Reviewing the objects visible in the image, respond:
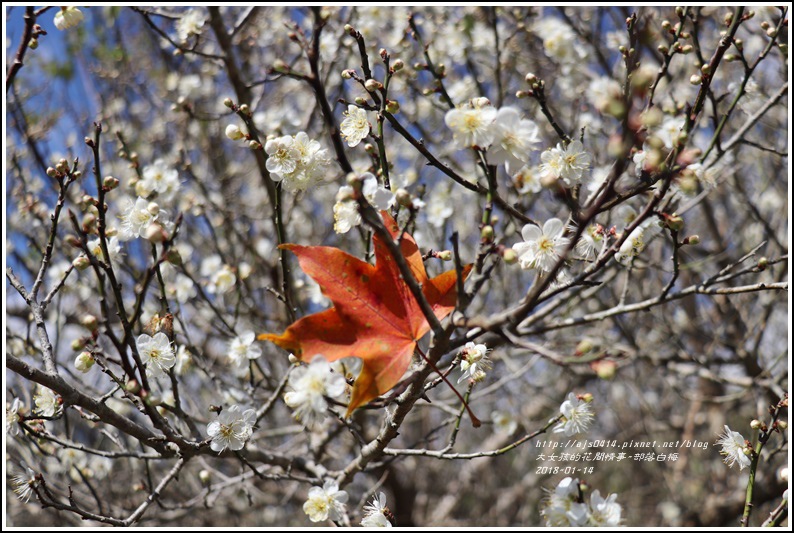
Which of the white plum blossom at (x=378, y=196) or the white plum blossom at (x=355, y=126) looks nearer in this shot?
the white plum blossom at (x=378, y=196)

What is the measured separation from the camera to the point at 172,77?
4.14m

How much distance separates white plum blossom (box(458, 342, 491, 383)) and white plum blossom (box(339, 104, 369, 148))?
67 centimetres

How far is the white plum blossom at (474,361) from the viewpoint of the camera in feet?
5.24

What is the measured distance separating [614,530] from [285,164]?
4.23 feet

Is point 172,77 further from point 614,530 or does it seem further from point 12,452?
point 614,530

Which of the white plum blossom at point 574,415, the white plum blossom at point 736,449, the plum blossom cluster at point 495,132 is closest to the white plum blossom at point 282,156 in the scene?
the plum blossom cluster at point 495,132

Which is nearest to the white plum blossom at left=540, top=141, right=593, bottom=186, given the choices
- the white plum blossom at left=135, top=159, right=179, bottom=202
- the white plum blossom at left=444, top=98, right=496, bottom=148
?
the white plum blossom at left=444, top=98, right=496, bottom=148

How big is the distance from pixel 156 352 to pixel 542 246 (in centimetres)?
117

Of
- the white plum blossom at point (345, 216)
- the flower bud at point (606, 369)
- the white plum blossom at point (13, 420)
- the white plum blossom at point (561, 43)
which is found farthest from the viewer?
the white plum blossom at point (561, 43)

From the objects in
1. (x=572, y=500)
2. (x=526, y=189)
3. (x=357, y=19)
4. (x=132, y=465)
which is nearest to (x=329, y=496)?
(x=572, y=500)

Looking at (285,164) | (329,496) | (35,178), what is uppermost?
(35,178)

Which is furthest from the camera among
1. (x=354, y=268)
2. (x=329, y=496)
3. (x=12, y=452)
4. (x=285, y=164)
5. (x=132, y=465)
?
(x=132, y=465)

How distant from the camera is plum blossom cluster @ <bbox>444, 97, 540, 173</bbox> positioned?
123 cm

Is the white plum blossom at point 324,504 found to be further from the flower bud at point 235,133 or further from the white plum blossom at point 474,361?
the flower bud at point 235,133
